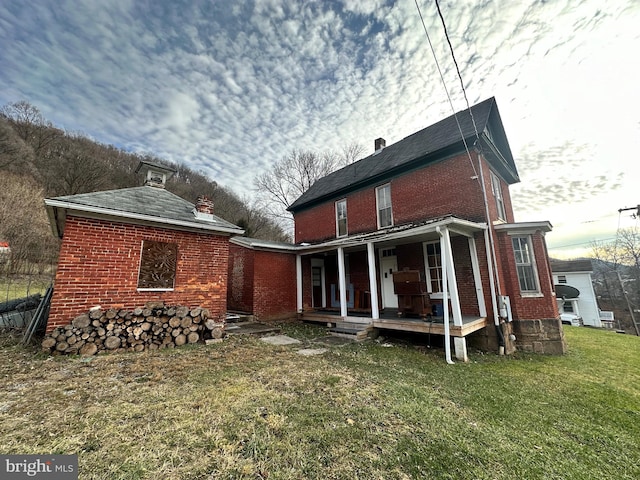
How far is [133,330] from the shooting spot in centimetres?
559

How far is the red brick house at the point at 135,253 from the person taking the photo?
5.41 m

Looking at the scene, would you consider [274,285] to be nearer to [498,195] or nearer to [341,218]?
[341,218]

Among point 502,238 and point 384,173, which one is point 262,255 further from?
point 502,238

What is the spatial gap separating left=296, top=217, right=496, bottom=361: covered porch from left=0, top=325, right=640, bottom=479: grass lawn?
74.0 inches

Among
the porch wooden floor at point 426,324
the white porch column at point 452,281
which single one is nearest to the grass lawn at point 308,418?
the porch wooden floor at point 426,324

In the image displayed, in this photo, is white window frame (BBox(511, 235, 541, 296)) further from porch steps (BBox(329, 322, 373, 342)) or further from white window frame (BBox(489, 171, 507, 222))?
porch steps (BBox(329, 322, 373, 342))

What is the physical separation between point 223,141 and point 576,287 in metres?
32.2

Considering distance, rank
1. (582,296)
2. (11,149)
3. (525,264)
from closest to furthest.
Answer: (525,264) → (11,149) → (582,296)

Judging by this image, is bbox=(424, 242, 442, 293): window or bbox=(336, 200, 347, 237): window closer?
bbox=(424, 242, 442, 293): window

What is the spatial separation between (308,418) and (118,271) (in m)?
5.71

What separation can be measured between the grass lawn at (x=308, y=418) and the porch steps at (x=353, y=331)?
7.64 feet

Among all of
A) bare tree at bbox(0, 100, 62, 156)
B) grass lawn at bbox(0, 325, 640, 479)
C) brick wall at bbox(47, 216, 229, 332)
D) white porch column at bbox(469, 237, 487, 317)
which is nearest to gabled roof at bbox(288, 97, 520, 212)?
white porch column at bbox(469, 237, 487, 317)

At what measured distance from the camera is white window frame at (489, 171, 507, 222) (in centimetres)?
918

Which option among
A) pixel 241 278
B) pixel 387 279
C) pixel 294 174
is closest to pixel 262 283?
pixel 241 278
